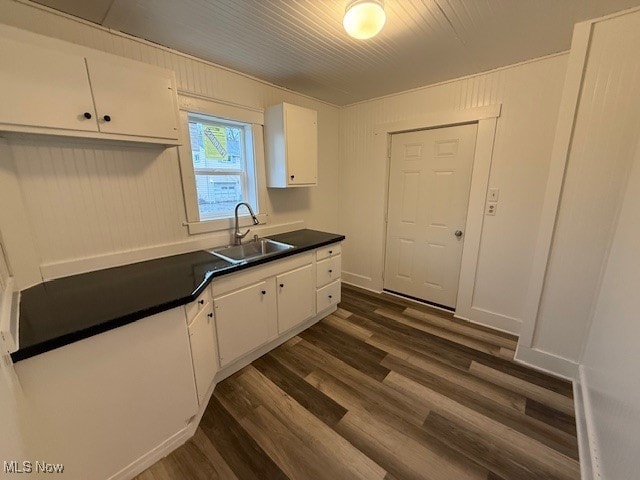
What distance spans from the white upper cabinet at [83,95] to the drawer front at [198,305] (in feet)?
3.32

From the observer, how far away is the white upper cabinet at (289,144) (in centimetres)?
240

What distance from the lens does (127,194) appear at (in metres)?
1.76

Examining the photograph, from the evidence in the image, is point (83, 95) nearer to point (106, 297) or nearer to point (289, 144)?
point (106, 297)

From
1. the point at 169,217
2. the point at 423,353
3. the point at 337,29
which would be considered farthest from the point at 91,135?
the point at 423,353

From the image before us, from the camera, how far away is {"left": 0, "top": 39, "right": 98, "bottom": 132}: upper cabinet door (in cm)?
113

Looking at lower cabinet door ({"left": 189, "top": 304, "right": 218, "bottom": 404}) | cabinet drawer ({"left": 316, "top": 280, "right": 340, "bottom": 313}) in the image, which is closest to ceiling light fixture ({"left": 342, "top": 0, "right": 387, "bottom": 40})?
lower cabinet door ({"left": 189, "top": 304, "right": 218, "bottom": 404})

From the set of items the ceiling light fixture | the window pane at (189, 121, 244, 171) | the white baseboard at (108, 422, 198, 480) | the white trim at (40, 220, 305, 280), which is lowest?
the white baseboard at (108, 422, 198, 480)

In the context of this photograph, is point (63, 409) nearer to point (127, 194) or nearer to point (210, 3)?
point (127, 194)

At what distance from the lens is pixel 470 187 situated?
2.52 metres

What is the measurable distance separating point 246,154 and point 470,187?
7.31ft

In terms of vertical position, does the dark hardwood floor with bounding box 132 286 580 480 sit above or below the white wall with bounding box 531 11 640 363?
below

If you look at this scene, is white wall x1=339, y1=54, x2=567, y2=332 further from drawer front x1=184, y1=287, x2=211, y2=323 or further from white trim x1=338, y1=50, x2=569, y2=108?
drawer front x1=184, y1=287, x2=211, y2=323

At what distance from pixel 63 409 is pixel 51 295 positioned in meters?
0.62

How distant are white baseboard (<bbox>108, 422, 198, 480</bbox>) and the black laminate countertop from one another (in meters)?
0.75
